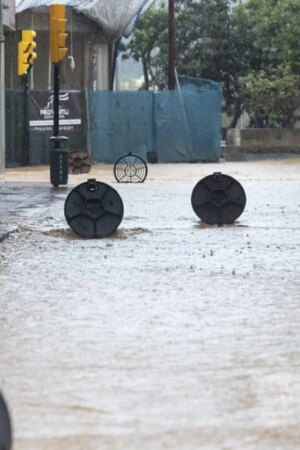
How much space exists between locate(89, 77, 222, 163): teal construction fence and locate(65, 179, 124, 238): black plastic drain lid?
74.1ft

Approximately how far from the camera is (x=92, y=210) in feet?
49.9

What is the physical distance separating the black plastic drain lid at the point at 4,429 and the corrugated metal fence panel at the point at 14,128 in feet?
101

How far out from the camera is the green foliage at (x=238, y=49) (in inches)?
1895

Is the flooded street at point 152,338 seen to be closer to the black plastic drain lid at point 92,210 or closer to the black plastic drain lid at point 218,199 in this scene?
the black plastic drain lid at point 92,210

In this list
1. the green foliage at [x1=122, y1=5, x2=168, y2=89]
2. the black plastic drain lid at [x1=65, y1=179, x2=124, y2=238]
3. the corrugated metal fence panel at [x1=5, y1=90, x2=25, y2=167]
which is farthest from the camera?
the green foliage at [x1=122, y1=5, x2=168, y2=89]

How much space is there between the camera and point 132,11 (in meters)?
45.7

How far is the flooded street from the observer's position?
6.13 meters

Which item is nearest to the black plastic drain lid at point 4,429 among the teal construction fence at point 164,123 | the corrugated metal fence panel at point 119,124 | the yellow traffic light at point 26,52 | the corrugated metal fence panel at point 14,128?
the corrugated metal fence panel at point 14,128

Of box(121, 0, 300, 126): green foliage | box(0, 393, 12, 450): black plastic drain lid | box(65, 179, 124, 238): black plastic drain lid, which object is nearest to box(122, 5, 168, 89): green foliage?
box(121, 0, 300, 126): green foliage

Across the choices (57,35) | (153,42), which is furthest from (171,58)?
(153,42)

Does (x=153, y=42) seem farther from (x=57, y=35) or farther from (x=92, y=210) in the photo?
(x=92, y=210)

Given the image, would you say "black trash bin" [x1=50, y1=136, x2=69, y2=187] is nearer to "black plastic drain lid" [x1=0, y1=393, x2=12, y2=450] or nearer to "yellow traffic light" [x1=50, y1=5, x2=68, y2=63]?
"yellow traffic light" [x1=50, y1=5, x2=68, y2=63]

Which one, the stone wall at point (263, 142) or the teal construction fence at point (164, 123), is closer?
the teal construction fence at point (164, 123)

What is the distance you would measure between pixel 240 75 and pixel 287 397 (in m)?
51.0
